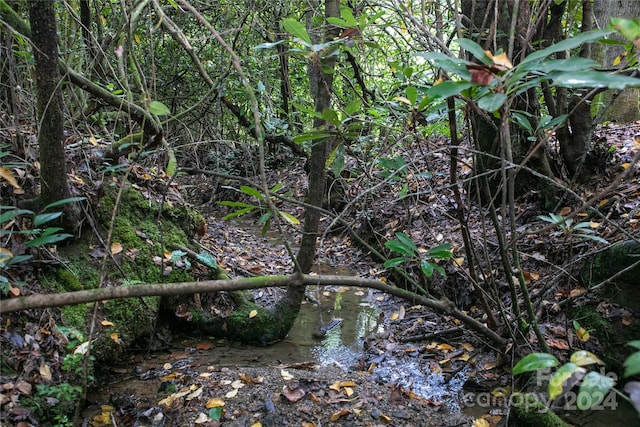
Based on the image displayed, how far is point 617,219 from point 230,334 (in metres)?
2.90

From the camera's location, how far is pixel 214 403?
221 cm

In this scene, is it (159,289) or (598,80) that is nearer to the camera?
(598,80)

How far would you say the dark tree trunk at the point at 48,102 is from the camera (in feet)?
6.81

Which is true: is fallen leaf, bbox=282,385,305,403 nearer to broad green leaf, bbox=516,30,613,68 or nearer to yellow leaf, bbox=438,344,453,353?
yellow leaf, bbox=438,344,453,353

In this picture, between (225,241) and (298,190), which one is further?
(298,190)

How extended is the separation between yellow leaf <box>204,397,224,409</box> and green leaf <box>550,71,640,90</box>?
2143 millimetres

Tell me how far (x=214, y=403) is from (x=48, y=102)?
1.82m

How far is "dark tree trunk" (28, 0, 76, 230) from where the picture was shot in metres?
2.08

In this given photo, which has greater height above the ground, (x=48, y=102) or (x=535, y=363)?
(x=48, y=102)

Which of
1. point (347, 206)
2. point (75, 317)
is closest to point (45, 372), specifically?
point (75, 317)

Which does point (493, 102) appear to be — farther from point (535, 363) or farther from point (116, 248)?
point (116, 248)

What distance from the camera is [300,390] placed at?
232 centimetres

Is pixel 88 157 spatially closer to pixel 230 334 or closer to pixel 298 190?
pixel 230 334

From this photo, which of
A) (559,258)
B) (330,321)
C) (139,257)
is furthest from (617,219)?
(139,257)
